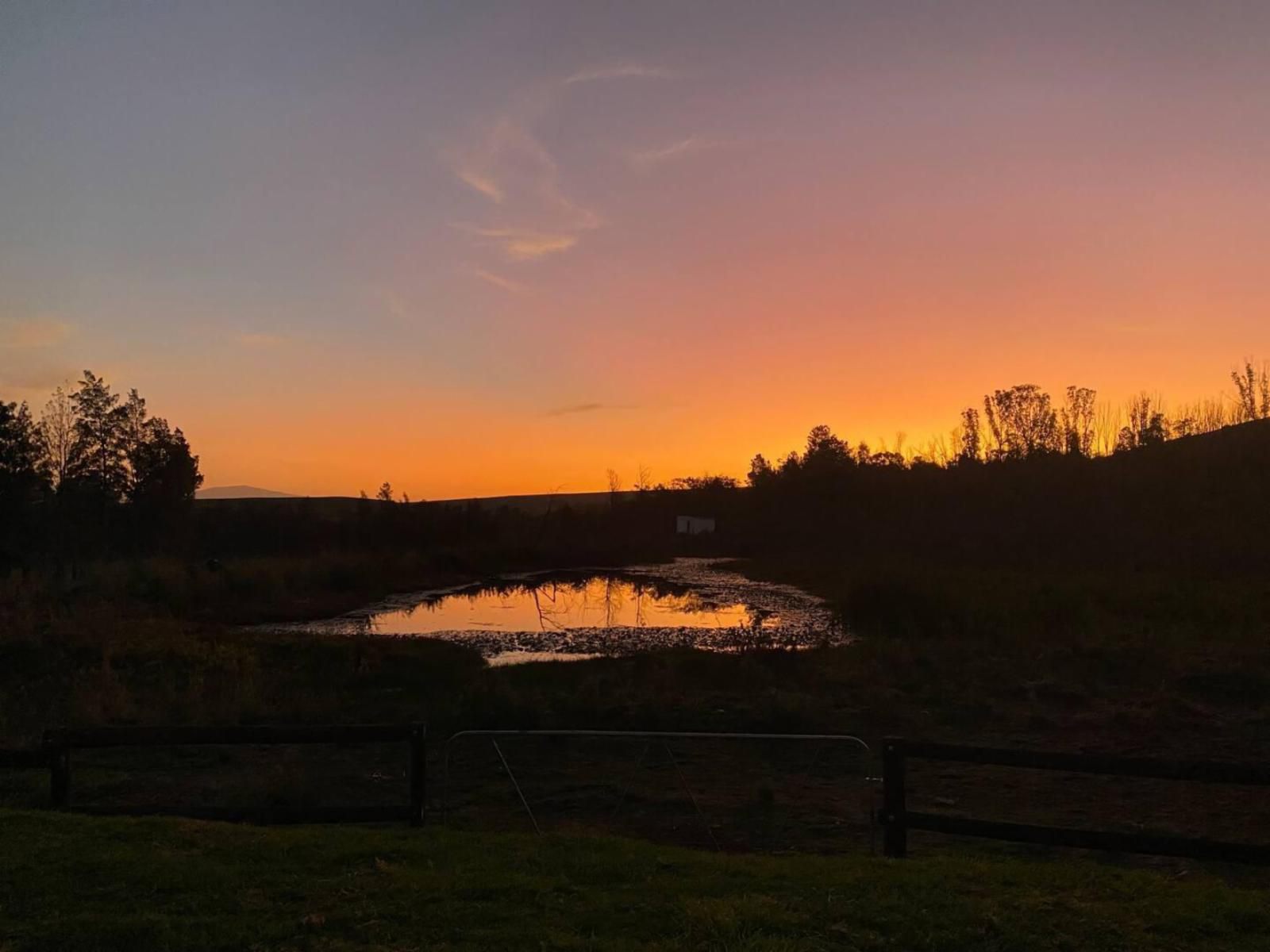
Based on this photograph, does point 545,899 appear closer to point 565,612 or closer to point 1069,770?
point 1069,770

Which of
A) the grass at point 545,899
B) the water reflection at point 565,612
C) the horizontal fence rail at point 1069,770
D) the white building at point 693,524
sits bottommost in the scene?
the water reflection at point 565,612

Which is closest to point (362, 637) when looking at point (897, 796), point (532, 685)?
point (532, 685)

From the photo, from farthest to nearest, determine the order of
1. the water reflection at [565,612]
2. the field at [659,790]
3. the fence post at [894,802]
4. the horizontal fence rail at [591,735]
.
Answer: the water reflection at [565,612]
the horizontal fence rail at [591,735]
the fence post at [894,802]
the field at [659,790]

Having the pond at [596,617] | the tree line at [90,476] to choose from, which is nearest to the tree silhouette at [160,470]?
the tree line at [90,476]

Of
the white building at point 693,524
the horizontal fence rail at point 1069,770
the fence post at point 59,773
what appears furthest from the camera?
the white building at point 693,524

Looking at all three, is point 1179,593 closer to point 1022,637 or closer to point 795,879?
point 1022,637

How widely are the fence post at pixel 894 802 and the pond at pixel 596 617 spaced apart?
620 inches

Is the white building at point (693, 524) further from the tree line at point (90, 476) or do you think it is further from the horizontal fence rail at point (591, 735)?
the horizontal fence rail at point (591, 735)

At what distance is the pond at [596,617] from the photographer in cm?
2512

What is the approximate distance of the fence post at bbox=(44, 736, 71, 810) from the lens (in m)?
7.63

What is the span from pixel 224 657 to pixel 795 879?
1733cm

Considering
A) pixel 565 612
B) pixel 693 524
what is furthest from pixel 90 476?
pixel 693 524

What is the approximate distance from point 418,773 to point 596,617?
2611 centimetres

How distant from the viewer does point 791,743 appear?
42.2 ft
